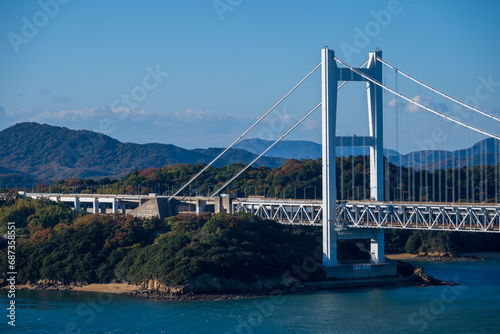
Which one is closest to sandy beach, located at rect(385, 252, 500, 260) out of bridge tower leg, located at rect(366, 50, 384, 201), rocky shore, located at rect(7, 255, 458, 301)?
rocky shore, located at rect(7, 255, 458, 301)

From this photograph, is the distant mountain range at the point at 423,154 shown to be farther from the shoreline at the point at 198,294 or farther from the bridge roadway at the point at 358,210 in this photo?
the shoreline at the point at 198,294

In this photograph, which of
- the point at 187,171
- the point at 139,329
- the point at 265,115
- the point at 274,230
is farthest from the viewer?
the point at 187,171

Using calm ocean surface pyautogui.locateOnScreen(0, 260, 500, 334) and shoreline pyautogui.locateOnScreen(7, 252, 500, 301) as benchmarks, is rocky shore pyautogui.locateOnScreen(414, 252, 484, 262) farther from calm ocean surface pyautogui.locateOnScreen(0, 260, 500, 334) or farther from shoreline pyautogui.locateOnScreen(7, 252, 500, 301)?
calm ocean surface pyautogui.locateOnScreen(0, 260, 500, 334)

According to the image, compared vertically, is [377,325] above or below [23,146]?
below

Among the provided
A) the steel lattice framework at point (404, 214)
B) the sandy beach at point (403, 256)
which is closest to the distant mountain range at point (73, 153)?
the sandy beach at point (403, 256)

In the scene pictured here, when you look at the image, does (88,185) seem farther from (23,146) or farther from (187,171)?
(23,146)

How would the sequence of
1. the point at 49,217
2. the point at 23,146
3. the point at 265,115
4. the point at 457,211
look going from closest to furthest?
the point at 457,211 → the point at 265,115 → the point at 49,217 → the point at 23,146

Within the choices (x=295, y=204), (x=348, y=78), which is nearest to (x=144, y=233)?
(x=295, y=204)
